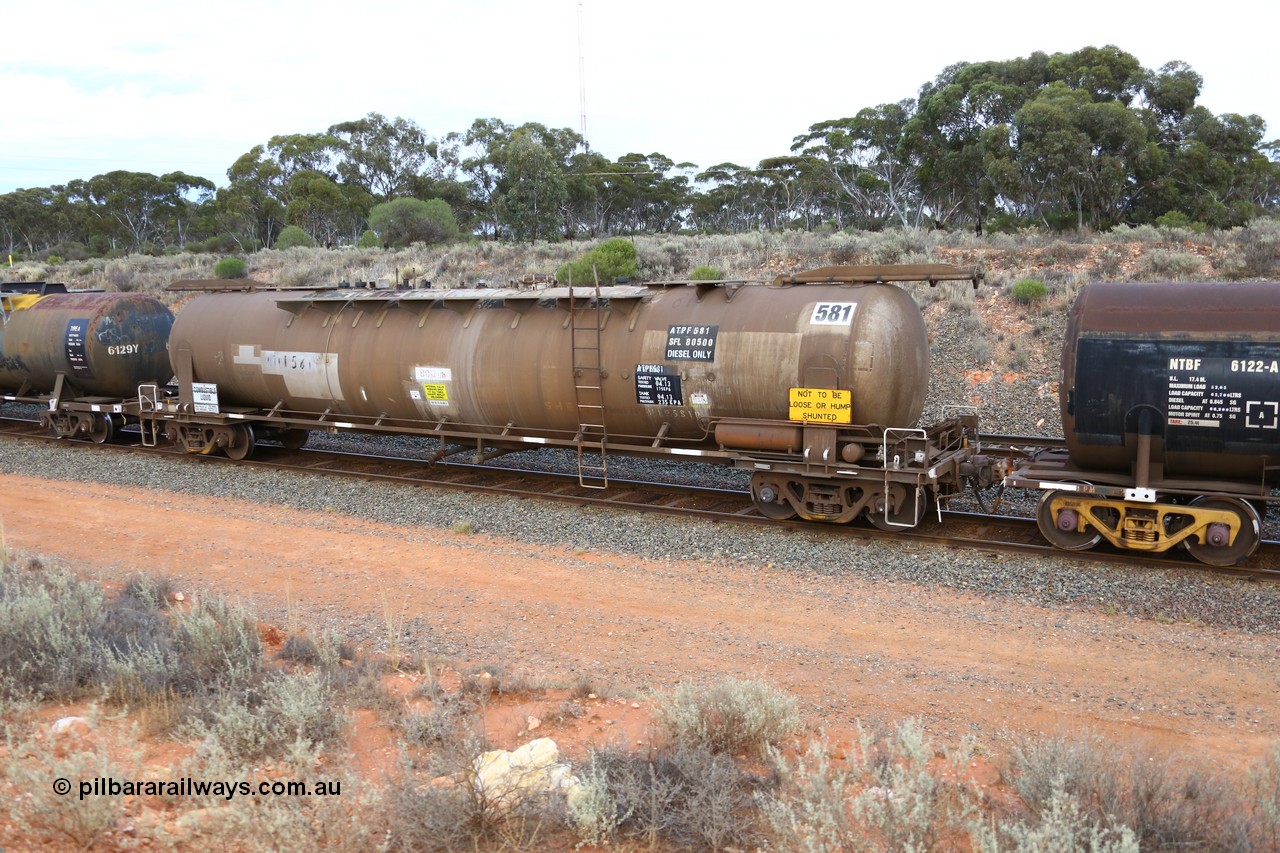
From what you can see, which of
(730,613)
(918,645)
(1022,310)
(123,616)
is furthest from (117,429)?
(1022,310)

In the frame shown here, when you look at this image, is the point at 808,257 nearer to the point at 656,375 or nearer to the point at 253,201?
the point at 656,375

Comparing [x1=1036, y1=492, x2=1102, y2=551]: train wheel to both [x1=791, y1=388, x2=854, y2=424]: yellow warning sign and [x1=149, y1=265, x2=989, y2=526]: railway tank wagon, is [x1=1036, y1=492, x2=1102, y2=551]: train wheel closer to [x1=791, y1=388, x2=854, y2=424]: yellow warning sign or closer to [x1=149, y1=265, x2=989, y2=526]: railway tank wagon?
[x1=149, y1=265, x2=989, y2=526]: railway tank wagon

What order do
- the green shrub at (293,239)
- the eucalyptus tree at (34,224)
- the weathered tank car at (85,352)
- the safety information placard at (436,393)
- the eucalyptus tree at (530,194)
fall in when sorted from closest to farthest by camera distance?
the safety information placard at (436,393), the weathered tank car at (85,352), the eucalyptus tree at (530,194), the green shrub at (293,239), the eucalyptus tree at (34,224)

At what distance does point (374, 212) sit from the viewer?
48.9 m

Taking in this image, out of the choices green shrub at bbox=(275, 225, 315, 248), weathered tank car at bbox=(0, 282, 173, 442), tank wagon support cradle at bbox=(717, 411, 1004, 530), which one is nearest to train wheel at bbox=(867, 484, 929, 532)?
tank wagon support cradle at bbox=(717, 411, 1004, 530)

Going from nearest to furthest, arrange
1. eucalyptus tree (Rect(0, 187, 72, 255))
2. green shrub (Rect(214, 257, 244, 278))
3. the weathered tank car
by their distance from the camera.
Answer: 1. the weathered tank car
2. green shrub (Rect(214, 257, 244, 278))
3. eucalyptus tree (Rect(0, 187, 72, 255))

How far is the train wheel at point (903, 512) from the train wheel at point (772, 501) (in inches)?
47.4

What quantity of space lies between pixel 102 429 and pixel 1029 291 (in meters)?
23.1

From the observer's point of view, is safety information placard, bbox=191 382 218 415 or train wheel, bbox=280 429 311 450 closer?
safety information placard, bbox=191 382 218 415

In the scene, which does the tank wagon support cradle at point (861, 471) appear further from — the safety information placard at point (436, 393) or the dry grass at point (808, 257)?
the dry grass at point (808, 257)

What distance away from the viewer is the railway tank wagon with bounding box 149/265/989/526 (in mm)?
12070

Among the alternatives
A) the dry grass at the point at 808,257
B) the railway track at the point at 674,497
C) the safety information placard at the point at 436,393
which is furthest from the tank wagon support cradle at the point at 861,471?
the dry grass at the point at 808,257

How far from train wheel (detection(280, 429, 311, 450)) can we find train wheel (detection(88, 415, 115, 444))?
14.9 ft

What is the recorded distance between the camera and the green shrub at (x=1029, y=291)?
74.4ft
